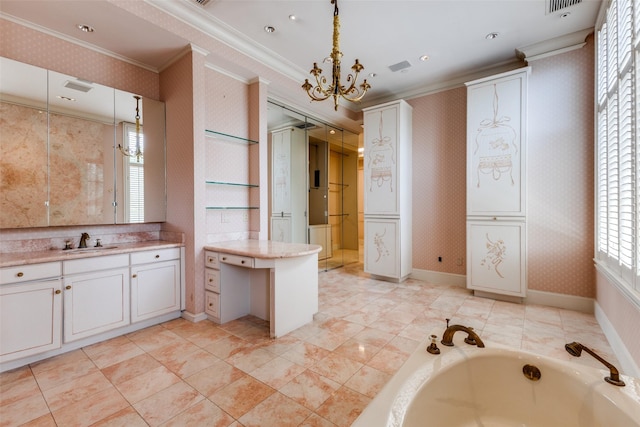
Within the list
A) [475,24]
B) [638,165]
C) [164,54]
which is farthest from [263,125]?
[638,165]

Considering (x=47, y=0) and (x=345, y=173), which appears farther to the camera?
(x=345, y=173)

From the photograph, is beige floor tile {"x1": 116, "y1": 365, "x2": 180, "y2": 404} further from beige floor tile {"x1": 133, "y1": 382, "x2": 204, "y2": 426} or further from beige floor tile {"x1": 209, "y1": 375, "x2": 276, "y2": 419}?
beige floor tile {"x1": 209, "y1": 375, "x2": 276, "y2": 419}

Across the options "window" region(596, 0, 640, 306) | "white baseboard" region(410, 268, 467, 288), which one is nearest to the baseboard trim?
→ "window" region(596, 0, 640, 306)

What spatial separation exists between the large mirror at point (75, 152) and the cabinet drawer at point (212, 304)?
1.13m

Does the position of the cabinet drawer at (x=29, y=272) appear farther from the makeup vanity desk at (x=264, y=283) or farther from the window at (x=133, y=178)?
the makeup vanity desk at (x=264, y=283)

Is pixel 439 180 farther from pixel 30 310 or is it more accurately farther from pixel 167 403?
pixel 30 310

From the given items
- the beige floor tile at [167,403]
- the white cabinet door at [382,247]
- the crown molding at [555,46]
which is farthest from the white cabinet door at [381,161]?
the beige floor tile at [167,403]

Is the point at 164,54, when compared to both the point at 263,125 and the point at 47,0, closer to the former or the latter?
the point at 47,0

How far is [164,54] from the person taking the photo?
3160 mm

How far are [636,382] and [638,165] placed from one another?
53.3 inches

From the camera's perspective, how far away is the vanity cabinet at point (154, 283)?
112 inches

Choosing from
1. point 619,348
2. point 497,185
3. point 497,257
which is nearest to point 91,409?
point 619,348

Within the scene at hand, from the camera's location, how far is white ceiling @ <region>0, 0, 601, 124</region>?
8.59 ft

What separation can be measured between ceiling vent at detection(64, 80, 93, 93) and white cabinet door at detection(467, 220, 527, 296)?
15.8 ft
